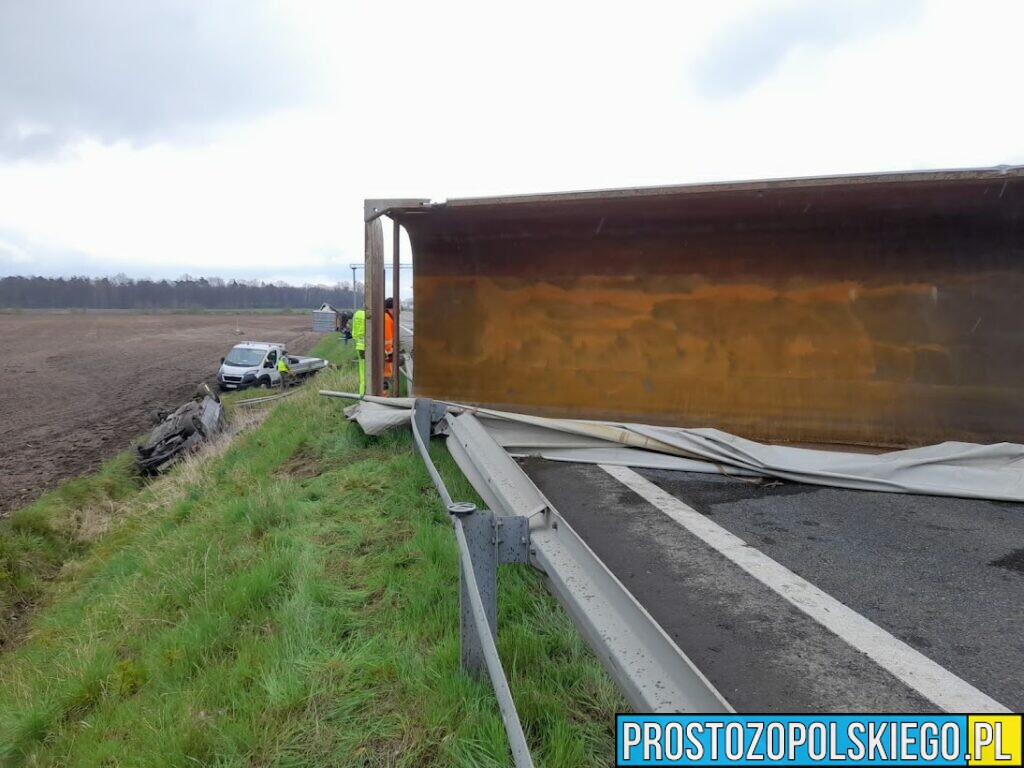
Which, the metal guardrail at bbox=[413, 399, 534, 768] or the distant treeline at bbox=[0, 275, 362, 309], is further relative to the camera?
the distant treeline at bbox=[0, 275, 362, 309]

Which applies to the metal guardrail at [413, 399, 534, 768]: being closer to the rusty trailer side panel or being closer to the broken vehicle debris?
the rusty trailer side panel

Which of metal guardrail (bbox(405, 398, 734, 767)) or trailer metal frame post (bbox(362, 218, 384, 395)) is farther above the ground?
trailer metal frame post (bbox(362, 218, 384, 395))

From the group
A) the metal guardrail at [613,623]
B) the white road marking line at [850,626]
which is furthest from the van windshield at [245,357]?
the metal guardrail at [613,623]

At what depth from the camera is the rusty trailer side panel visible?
4977 mm

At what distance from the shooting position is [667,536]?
12.2 feet

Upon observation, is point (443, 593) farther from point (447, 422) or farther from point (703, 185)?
point (703, 185)

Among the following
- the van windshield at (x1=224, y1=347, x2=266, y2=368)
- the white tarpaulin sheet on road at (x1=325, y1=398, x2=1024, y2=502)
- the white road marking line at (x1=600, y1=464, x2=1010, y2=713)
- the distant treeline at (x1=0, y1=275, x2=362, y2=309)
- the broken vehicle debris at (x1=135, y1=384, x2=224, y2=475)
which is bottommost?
the broken vehicle debris at (x1=135, y1=384, x2=224, y2=475)

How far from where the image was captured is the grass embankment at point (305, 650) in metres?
2.35

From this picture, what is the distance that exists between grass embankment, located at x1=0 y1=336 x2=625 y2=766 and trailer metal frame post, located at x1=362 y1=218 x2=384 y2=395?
0.62 m

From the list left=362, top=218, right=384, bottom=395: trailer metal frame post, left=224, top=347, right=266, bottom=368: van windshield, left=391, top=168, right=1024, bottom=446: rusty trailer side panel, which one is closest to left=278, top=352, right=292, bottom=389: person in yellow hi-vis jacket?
left=224, top=347, right=266, bottom=368: van windshield

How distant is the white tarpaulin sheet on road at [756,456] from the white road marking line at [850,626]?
0.98 metres

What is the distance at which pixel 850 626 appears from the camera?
270 cm

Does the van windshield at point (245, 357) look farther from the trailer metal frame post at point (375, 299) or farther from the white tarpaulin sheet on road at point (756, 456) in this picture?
the white tarpaulin sheet on road at point (756, 456)

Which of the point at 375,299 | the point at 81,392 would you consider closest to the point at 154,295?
the point at 81,392
